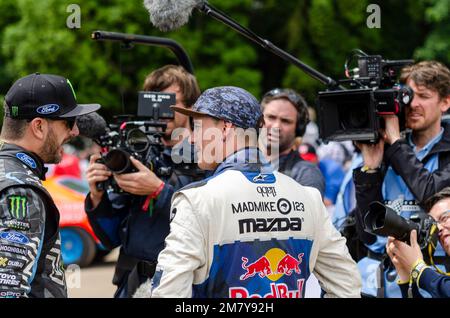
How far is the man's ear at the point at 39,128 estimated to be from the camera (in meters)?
3.38

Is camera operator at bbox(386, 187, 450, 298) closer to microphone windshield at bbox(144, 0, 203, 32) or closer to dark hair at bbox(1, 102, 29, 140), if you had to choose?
microphone windshield at bbox(144, 0, 203, 32)

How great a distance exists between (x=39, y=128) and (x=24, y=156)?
0.52 feet

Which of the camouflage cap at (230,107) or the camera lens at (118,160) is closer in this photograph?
the camouflage cap at (230,107)

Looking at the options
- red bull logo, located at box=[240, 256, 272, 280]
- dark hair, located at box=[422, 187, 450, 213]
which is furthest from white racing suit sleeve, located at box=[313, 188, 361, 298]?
dark hair, located at box=[422, 187, 450, 213]

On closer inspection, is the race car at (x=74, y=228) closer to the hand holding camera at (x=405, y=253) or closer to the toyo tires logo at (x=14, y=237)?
the hand holding camera at (x=405, y=253)

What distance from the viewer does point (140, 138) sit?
447 cm

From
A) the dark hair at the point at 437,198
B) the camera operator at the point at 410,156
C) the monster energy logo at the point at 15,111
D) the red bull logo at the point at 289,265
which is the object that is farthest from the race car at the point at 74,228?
the red bull logo at the point at 289,265

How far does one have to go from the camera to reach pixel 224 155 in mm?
3297

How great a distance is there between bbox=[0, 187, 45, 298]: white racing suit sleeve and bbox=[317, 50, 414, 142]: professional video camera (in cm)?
202

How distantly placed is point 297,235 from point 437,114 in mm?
1741

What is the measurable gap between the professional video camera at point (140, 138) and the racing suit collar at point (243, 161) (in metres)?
1.19

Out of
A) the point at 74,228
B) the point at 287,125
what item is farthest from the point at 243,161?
the point at 74,228

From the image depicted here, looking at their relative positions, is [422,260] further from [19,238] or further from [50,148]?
[19,238]
